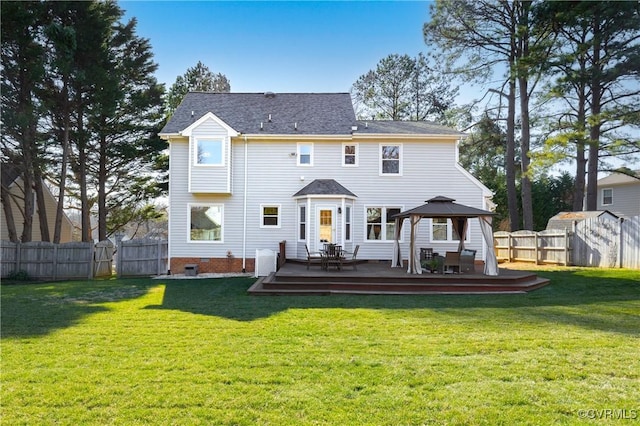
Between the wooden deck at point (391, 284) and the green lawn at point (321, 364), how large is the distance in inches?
92.1

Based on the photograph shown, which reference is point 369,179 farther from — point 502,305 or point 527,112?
point 527,112

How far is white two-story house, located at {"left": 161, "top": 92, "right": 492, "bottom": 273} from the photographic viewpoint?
16.0 meters

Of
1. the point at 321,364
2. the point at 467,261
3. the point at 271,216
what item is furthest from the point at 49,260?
the point at 467,261

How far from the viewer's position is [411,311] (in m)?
8.09

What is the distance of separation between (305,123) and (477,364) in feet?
45.5

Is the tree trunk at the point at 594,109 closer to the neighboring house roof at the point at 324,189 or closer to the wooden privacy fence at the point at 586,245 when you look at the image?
the wooden privacy fence at the point at 586,245

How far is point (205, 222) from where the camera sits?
16219 mm

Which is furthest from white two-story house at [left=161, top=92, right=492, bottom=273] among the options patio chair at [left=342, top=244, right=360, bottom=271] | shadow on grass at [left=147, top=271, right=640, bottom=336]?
shadow on grass at [left=147, top=271, right=640, bottom=336]

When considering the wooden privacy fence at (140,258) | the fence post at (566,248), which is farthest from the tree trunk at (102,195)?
the fence post at (566,248)

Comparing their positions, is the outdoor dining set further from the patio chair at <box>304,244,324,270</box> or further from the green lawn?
the green lawn

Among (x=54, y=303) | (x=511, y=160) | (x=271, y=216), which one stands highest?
(x=511, y=160)

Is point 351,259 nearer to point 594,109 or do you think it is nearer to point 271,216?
point 271,216

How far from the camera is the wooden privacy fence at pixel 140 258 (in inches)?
619

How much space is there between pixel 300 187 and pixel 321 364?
12.0 m
